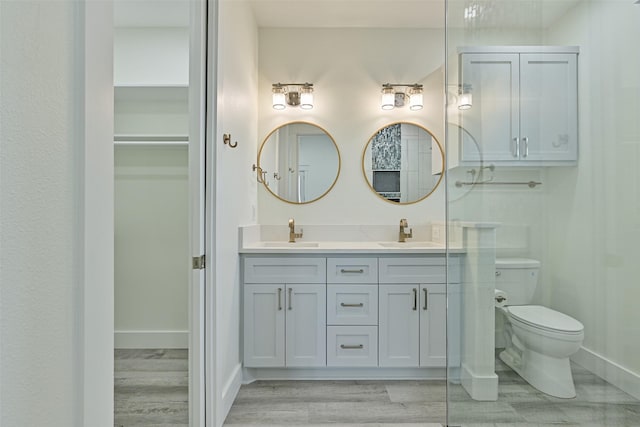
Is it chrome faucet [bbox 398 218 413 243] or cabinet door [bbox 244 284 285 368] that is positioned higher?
chrome faucet [bbox 398 218 413 243]

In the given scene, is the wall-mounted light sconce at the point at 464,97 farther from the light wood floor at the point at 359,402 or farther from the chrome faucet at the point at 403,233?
the chrome faucet at the point at 403,233

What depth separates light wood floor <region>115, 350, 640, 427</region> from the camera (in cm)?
143

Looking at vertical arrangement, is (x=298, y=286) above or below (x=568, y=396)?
above

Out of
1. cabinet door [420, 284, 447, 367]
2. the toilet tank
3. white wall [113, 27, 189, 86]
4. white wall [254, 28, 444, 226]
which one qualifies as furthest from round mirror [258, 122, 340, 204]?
the toilet tank

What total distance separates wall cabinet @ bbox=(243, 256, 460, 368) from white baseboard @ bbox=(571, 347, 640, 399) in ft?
3.67

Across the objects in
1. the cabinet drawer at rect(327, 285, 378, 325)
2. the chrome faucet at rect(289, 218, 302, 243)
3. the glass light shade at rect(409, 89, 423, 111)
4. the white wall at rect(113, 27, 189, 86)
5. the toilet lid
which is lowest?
the cabinet drawer at rect(327, 285, 378, 325)

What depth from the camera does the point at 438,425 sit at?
2.01 metres

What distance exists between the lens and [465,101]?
1.66m

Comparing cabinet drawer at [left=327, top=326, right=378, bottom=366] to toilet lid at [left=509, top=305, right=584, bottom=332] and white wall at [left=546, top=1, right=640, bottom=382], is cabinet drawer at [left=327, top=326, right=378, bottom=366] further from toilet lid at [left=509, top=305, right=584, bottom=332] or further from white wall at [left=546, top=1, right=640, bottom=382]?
white wall at [left=546, top=1, right=640, bottom=382]

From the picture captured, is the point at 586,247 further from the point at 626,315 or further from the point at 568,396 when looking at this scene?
Result: the point at 568,396

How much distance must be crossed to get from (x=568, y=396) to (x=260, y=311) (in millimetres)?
1718

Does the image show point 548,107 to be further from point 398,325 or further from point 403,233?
point 403,233

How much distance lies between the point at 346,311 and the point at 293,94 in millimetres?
1784
